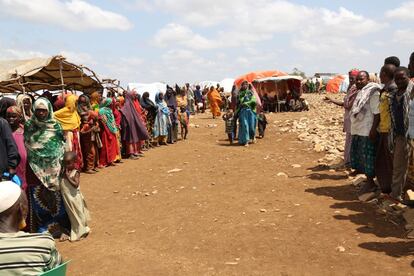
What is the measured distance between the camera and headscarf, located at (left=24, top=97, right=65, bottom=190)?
5.11 metres

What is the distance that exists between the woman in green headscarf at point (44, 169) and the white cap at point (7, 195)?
311cm

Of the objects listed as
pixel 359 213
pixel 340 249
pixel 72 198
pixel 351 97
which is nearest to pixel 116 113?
pixel 72 198

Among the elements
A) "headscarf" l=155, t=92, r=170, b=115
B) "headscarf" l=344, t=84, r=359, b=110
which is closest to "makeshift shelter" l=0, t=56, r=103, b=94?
"headscarf" l=155, t=92, r=170, b=115

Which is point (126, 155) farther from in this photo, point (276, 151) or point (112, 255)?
point (112, 255)

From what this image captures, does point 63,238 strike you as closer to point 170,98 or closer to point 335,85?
point 170,98

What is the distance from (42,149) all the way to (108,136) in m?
4.46

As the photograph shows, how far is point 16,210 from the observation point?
2162 mm

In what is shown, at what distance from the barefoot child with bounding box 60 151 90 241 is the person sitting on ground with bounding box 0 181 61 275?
287 centimetres

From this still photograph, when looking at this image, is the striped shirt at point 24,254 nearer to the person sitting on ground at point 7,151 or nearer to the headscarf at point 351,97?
the person sitting on ground at point 7,151

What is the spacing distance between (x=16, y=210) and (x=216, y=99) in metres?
19.9

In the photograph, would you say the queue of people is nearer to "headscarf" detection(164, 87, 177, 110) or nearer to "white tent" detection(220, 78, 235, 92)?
"headscarf" detection(164, 87, 177, 110)

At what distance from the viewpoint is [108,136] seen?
9.61 m

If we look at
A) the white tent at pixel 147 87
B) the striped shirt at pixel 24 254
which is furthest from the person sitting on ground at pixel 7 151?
the white tent at pixel 147 87

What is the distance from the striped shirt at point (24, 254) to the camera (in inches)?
79.2
